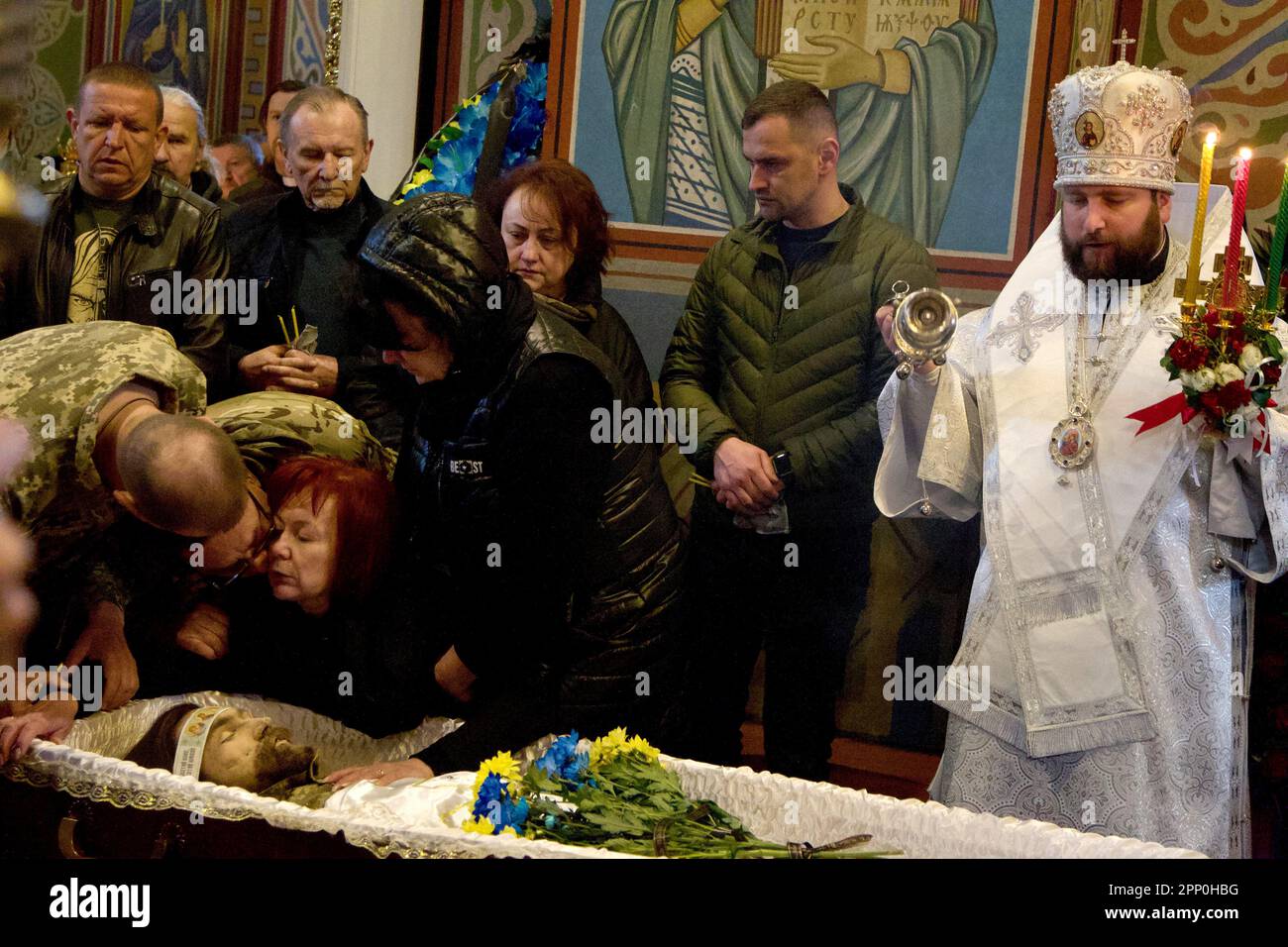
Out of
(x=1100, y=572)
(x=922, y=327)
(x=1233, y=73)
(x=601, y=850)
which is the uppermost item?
(x=1233, y=73)

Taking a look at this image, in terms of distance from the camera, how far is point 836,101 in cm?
485

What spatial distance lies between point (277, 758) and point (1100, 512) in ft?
5.96

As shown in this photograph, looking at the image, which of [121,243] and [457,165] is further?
[457,165]

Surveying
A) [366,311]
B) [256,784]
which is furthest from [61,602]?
[366,311]

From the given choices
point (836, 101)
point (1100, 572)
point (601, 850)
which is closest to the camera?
point (601, 850)

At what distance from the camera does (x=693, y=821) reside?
2758mm

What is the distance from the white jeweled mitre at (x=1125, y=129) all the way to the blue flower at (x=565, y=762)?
66.4 inches

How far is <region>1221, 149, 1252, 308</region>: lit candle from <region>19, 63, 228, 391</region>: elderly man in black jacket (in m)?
2.46

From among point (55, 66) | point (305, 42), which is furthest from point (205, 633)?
point (55, 66)

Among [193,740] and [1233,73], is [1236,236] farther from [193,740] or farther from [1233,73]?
[193,740]

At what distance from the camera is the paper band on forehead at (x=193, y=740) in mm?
3016

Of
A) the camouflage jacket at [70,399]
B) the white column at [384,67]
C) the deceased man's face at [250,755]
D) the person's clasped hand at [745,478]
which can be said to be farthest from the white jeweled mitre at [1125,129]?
the white column at [384,67]

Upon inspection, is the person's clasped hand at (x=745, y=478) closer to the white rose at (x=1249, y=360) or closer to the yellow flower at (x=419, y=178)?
the white rose at (x=1249, y=360)

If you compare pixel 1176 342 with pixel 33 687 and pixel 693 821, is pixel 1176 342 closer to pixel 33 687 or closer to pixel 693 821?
pixel 693 821
